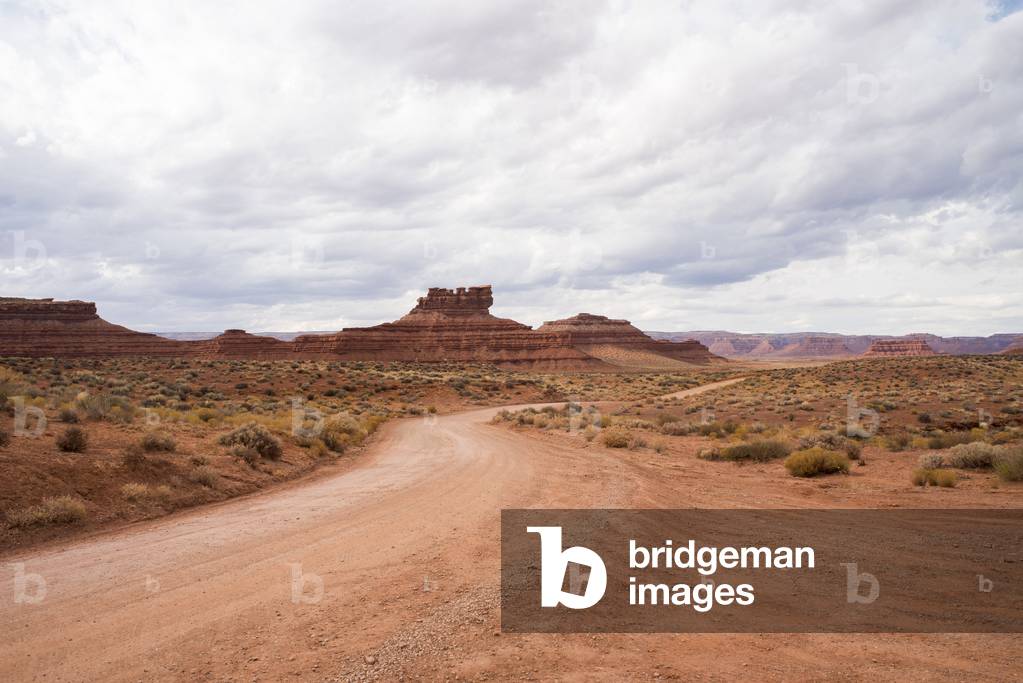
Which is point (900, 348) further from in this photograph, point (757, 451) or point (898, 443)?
point (757, 451)

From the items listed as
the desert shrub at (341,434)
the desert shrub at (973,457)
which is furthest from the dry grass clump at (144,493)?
the desert shrub at (973,457)

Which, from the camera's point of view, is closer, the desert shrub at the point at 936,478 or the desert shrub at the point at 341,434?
the desert shrub at the point at 936,478

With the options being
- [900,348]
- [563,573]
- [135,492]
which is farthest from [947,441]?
[900,348]

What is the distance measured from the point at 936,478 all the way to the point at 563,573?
10.1 metres

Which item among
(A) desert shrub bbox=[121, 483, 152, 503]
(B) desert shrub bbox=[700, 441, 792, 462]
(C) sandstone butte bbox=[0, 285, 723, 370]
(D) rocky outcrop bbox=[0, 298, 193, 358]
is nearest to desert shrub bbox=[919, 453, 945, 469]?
(B) desert shrub bbox=[700, 441, 792, 462]

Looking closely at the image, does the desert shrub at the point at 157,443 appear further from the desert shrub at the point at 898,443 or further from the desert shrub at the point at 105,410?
the desert shrub at the point at 898,443

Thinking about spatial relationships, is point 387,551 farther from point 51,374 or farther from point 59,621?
point 51,374

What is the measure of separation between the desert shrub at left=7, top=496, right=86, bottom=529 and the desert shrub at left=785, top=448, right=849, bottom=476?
14864 mm

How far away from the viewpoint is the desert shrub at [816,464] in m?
15.0

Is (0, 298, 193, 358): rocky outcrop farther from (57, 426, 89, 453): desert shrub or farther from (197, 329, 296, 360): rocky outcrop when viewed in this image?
(57, 426, 89, 453): desert shrub

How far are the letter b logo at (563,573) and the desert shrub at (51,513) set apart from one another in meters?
7.44

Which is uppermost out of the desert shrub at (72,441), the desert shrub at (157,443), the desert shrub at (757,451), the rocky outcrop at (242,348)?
the rocky outcrop at (242,348)

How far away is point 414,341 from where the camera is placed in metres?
120

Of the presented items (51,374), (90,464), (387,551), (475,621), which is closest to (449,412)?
(51,374)
